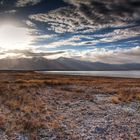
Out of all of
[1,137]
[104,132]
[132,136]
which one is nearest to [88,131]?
[104,132]

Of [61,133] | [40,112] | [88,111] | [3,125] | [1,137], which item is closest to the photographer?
[1,137]

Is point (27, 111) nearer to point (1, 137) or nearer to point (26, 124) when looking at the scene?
point (26, 124)

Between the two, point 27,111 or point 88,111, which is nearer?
point 27,111

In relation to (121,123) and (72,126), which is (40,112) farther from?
(121,123)

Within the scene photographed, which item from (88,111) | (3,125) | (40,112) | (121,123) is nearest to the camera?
(3,125)

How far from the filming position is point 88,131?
593 inches

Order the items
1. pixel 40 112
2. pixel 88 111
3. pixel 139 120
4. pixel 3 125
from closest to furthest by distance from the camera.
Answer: pixel 3 125 → pixel 139 120 → pixel 40 112 → pixel 88 111

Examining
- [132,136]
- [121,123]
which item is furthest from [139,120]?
[132,136]

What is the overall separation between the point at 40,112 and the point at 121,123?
733 centimetres

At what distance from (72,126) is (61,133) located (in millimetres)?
1916

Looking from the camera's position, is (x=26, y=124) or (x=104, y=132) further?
(x=26, y=124)

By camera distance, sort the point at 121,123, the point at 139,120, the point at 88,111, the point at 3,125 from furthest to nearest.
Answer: the point at 88,111 < the point at 139,120 < the point at 121,123 < the point at 3,125

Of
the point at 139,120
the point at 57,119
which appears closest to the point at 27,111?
the point at 57,119

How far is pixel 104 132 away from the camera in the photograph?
1489 cm
